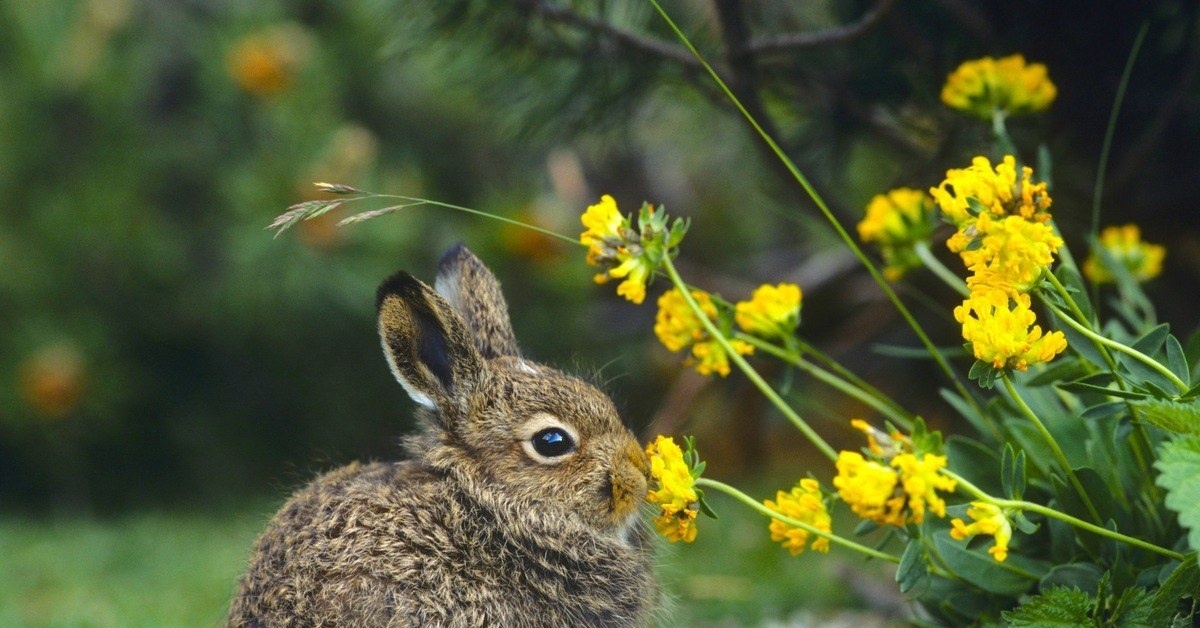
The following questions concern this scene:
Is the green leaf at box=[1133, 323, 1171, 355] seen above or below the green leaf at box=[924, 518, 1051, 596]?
above

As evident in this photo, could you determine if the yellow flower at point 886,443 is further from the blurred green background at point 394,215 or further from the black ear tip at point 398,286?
the blurred green background at point 394,215


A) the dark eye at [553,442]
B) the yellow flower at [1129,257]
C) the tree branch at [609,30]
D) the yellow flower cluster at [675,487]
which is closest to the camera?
the yellow flower cluster at [675,487]

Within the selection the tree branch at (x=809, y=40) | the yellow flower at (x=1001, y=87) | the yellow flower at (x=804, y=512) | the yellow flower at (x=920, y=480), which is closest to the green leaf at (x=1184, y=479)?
the yellow flower at (x=920, y=480)

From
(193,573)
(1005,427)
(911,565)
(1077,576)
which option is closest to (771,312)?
(1005,427)

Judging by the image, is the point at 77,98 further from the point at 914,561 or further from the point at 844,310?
the point at 914,561

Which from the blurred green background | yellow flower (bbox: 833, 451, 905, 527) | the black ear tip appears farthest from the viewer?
the blurred green background

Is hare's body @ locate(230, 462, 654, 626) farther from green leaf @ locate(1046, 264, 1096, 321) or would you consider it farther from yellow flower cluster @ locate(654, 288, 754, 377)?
green leaf @ locate(1046, 264, 1096, 321)

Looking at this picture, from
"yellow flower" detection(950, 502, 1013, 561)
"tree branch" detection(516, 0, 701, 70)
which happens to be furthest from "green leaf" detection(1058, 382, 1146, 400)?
"tree branch" detection(516, 0, 701, 70)
